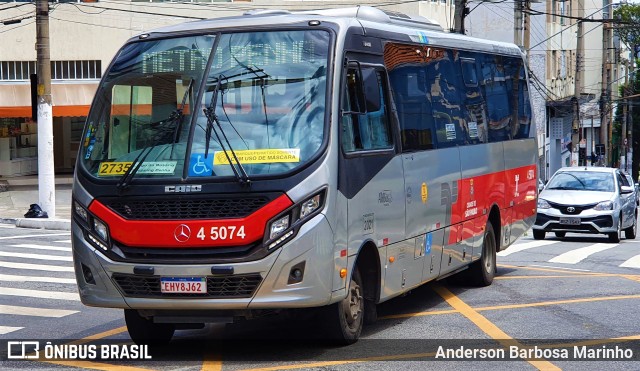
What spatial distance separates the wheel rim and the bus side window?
4.25 feet

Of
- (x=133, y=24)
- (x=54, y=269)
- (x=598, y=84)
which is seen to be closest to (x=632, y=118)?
(x=598, y=84)

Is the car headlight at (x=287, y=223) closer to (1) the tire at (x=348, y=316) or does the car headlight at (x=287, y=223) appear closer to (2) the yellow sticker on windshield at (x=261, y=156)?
(2) the yellow sticker on windshield at (x=261, y=156)

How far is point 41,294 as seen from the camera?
14.6 meters

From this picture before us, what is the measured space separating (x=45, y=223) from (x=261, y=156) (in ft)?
64.7

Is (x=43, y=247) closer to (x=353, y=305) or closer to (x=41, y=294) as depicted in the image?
(x=41, y=294)

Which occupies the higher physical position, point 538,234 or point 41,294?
point 41,294

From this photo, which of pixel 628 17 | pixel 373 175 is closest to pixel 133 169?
pixel 373 175

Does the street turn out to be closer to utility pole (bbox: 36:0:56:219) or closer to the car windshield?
→ the car windshield

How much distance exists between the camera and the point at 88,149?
998 cm

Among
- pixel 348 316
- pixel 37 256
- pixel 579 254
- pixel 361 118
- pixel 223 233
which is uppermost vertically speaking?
pixel 361 118

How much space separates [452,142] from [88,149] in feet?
16.2

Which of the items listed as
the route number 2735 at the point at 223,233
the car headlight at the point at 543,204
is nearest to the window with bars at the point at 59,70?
the car headlight at the point at 543,204

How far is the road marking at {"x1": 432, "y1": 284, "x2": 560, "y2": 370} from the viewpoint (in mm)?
9250

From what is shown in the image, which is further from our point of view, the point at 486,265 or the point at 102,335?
the point at 486,265
